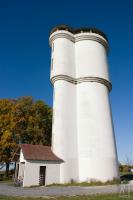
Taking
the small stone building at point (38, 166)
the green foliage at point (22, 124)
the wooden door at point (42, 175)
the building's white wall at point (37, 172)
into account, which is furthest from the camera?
the green foliage at point (22, 124)

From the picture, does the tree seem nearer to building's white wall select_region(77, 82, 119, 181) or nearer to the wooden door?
the wooden door

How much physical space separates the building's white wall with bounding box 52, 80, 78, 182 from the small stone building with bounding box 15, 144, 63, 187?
0.82 metres

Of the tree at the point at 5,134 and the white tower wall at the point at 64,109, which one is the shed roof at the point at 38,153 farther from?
the tree at the point at 5,134

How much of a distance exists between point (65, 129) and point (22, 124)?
10.8 metres

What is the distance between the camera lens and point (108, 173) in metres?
24.1

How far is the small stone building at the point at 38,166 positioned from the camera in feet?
69.8

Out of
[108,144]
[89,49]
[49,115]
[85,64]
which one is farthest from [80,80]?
[49,115]

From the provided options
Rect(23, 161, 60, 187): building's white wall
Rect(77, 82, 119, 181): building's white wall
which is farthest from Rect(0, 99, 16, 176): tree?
Rect(77, 82, 119, 181): building's white wall

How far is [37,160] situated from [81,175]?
5.37m

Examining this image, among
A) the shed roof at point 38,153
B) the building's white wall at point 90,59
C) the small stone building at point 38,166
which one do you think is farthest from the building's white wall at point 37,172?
the building's white wall at point 90,59

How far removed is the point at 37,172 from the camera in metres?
21.8

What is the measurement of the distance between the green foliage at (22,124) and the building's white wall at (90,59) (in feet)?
34.2

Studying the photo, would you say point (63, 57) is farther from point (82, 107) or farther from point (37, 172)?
point (37, 172)

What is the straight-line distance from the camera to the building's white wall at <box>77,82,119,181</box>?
24.0 m
